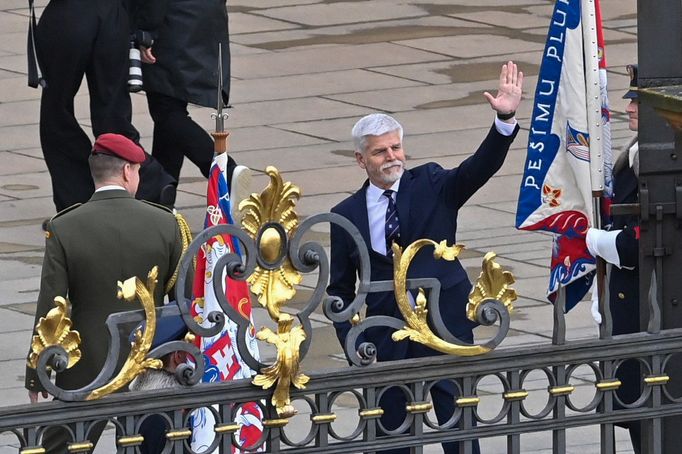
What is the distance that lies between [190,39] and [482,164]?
16.5 feet

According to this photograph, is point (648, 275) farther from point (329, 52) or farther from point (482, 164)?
point (329, 52)

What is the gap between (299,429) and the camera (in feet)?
28.3

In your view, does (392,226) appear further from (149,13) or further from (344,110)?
(344,110)

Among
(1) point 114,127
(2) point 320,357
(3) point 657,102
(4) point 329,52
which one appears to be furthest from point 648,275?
(4) point 329,52

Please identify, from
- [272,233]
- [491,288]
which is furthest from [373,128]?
[272,233]

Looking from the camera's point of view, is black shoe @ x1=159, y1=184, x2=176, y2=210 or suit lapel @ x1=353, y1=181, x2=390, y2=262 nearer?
suit lapel @ x1=353, y1=181, x2=390, y2=262

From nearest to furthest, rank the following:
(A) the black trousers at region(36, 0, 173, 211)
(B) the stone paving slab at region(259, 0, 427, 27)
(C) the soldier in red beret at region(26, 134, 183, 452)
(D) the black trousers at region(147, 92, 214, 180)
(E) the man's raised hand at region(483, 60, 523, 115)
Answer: (E) the man's raised hand at region(483, 60, 523, 115), (C) the soldier in red beret at region(26, 134, 183, 452), (A) the black trousers at region(36, 0, 173, 211), (D) the black trousers at region(147, 92, 214, 180), (B) the stone paving slab at region(259, 0, 427, 27)

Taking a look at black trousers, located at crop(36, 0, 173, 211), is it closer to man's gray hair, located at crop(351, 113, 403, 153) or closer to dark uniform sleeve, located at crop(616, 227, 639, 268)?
man's gray hair, located at crop(351, 113, 403, 153)

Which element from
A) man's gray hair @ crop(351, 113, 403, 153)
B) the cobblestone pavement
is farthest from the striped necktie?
the cobblestone pavement

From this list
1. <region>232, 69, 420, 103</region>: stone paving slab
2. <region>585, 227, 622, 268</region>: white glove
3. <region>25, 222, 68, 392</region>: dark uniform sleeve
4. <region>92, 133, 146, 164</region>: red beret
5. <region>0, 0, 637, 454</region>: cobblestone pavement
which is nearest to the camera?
<region>25, 222, 68, 392</region>: dark uniform sleeve

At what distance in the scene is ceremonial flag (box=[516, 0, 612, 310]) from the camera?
23.5ft

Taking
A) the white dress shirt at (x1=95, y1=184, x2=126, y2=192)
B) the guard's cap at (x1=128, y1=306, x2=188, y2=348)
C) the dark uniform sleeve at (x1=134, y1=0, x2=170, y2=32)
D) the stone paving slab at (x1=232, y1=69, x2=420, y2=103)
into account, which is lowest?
the guard's cap at (x1=128, y1=306, x2=188, y2=348)

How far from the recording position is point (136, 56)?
38.0ft

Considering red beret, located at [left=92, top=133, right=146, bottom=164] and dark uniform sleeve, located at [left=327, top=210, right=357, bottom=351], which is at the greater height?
red beret, located at [left=92, top=133, right=146, bottom=164]
